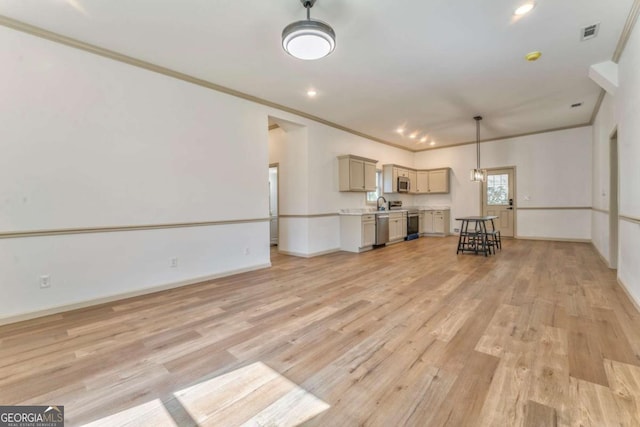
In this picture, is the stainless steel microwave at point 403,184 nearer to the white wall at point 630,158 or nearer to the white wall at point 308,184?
the white wall at point 308,184

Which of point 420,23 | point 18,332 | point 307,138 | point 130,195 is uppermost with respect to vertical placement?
point 420,23

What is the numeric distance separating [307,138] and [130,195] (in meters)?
3.35

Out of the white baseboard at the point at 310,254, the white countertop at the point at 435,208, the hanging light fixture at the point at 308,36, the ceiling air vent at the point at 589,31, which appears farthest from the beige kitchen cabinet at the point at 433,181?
the hanging light fixture at the point at 308,36

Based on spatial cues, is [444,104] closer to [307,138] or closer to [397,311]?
[307,138]

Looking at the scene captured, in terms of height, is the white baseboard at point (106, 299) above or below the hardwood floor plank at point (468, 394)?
above

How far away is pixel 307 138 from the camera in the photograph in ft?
18.7

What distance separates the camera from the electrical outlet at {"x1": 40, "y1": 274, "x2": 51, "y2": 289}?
2.86 metres

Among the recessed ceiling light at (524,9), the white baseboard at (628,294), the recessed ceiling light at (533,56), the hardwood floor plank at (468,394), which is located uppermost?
the recessed ceiling light at (533,56)

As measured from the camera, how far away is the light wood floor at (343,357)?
58.5 inches

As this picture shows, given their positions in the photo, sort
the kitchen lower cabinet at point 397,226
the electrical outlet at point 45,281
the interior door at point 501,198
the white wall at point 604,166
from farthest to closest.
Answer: the interior door at point 501,198, the kitchen lower cabinet at point 397,226, the white wall at point 604,166, the electrical outlet at point 45,281

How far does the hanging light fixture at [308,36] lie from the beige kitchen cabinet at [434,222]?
705cm

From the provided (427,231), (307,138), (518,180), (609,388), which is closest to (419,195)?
(427,231)

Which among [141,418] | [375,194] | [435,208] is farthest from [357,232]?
[141,418]

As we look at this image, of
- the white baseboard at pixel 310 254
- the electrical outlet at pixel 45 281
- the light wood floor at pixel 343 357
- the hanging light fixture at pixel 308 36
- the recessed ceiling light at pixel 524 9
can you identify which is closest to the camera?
the light wood floor at pixel 343 357
